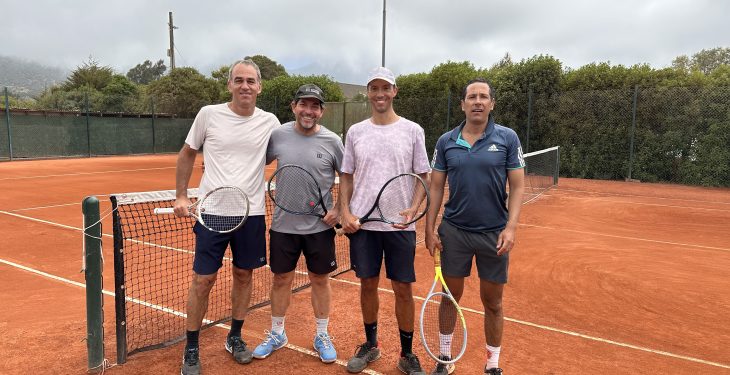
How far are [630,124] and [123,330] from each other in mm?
17042

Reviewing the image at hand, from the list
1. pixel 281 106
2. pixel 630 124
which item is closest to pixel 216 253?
pixel 630 124

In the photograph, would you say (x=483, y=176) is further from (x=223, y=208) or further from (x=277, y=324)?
(x=277, y=324)

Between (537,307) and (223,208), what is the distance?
3.34 metres

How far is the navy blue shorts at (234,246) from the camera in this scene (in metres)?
3.43

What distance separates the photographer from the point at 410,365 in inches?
137

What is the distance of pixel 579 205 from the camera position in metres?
11.5

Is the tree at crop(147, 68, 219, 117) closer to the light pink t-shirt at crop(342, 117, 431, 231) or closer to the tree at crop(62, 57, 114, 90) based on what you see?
the tree at crop(62, 57, 114, 90)

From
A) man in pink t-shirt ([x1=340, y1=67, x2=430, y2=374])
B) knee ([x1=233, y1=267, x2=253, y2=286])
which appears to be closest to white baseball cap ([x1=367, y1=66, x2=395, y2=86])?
man in pink t-shirt ([x1=340, y1=67, x2=430, y2=374])

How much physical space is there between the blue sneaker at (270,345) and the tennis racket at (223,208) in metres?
0.97

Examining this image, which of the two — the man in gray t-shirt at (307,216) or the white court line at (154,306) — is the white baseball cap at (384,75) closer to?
the man in gray t-shirt at (307,216)

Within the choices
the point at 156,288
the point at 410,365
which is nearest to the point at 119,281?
the point at 156,288

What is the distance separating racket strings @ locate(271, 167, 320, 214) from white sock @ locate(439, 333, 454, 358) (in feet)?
4.28

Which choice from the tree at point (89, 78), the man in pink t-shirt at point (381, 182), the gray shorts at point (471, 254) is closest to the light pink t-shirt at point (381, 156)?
the man in pink t-shirt at point (381, 182)

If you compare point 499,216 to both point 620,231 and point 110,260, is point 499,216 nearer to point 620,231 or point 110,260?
point 110,260
